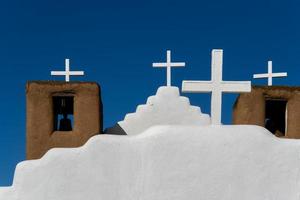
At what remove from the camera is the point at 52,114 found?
900cm

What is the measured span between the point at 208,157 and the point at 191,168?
0.31 metres

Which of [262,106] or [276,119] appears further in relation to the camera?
[276,119]

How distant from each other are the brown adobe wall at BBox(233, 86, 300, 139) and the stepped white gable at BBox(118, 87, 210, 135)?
175 centimetres

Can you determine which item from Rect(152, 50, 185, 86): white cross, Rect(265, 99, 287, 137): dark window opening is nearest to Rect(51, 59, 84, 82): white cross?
Rect(152, 50, 185, 86): white cross

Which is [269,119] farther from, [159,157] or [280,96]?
[159,157]

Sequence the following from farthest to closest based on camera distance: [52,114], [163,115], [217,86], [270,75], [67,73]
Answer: [67,73] → [270,75] → [163,115] → [52,114] → [217,86]

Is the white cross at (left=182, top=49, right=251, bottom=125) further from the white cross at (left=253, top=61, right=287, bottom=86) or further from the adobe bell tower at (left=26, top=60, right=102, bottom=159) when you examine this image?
the white cross at (left=253, top=61, right=287, bottom=86)

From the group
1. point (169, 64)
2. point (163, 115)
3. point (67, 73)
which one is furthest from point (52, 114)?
point (169, 64)

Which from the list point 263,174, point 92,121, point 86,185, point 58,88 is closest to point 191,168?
point 263,174

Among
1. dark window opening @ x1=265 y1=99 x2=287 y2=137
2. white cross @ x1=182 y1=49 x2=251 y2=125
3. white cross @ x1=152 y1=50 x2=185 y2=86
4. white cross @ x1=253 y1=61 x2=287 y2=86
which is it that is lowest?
dark window opening @ x1=265 y1=99 x2=287 y2=137

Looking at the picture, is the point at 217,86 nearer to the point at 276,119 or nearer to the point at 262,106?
the point at 262,106

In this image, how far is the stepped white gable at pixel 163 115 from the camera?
10.8 metres

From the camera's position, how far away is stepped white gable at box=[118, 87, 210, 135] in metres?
10.8

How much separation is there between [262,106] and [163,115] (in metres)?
2.75
